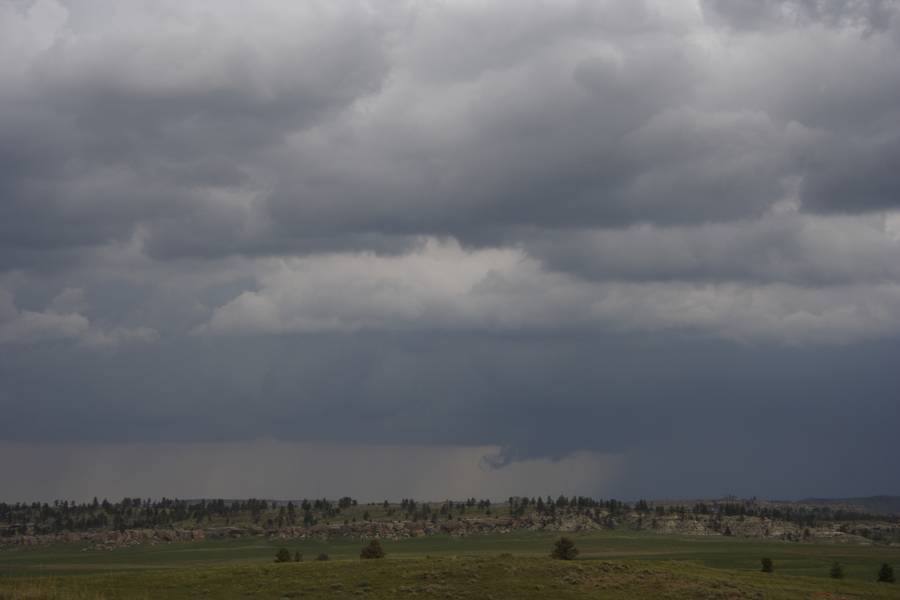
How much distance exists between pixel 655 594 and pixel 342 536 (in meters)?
138

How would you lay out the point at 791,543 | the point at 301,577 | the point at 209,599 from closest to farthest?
the point at 209,599
the point at 301,577
the point at 791,543

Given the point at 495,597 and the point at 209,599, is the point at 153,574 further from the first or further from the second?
the point at 495,597

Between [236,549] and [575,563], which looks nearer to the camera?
[575,563]

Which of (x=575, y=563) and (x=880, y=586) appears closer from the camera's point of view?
(x=575, y=563)

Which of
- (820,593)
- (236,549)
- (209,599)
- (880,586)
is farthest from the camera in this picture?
(236,549)

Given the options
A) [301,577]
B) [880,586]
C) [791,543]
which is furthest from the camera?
[791,543]

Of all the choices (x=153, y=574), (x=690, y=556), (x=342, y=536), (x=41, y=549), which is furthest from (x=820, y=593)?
(x=41, y=549)

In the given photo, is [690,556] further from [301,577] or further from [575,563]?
[301,577]

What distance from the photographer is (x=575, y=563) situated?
68938 millimetres

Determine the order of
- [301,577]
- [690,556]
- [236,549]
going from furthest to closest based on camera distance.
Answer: [236,549] → [690,556] → [301,577]

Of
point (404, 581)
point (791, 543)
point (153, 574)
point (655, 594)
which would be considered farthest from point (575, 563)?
point (791, 543)

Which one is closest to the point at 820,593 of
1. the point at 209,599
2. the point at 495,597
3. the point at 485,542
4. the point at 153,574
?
the point at 495,597

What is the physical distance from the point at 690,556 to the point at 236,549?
7416cm

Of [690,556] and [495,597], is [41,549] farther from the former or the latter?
[495,597]
